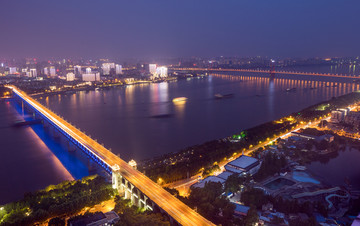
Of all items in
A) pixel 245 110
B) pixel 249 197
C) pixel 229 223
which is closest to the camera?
pixel 229 223

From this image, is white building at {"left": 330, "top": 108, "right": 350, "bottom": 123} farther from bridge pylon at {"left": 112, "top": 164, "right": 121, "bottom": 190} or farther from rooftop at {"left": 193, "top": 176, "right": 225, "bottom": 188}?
bridge pylon at {"left": 112, "top": 164, "right": 121, "bottom": 190}

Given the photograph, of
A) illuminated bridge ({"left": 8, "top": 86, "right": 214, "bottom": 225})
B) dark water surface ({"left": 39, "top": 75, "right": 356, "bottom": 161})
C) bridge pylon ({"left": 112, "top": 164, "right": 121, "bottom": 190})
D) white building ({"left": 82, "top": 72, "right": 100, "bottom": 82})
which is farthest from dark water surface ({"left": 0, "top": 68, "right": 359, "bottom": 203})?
white building ({"left": 82, "top": 72, "right": 100, "bottom": 82})

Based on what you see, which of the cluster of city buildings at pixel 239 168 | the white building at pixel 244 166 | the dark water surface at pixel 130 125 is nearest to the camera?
the cluster of city buildings at pixel 239 168

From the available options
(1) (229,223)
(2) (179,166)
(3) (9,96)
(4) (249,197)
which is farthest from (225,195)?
(3) (9,96)

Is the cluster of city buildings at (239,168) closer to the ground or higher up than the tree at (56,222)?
higher up

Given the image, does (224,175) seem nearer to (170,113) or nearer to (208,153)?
(208,153)

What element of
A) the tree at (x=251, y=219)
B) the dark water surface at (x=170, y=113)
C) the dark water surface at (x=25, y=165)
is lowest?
the dark water surface at (x=25, y=165)

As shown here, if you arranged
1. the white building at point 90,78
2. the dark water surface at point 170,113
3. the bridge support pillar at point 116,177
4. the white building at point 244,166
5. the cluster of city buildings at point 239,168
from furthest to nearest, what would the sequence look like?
the white building at point 90,78
the dark water surface at point 170,113
the white building at point 244,166
the cluster of city buildings at point 239,168
the bridge support pillar at point 116,177

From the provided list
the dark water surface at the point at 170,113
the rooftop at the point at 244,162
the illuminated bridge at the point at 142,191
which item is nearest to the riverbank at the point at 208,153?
the rooftop at the point at 244,162

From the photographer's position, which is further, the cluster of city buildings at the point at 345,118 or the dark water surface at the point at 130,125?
the cluster of city buildings at the point at 345,118

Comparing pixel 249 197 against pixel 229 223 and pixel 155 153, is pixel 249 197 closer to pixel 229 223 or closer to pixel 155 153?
pixel 229 223

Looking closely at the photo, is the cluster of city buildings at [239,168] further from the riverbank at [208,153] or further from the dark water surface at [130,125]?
the dark water surface at [130,125]
